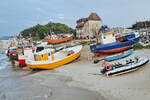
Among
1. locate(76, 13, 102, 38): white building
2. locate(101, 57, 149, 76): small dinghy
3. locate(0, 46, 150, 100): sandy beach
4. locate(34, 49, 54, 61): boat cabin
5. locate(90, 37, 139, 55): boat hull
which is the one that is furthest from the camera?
locate(76, 13, 102, 38): white building

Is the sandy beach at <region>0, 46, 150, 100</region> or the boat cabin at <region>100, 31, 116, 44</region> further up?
the boat cabin at <region>100, 31, 116, 44</region>

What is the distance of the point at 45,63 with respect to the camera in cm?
1577

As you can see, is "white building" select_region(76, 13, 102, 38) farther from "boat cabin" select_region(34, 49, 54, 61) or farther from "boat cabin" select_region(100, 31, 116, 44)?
"boat cabin" select_region(34, 49, 54, 61)

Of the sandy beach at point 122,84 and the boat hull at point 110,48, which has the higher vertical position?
the boat hull at point 110,48

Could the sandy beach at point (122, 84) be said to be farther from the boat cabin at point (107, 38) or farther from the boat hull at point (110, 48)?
the boat cabin at point (107, 38)

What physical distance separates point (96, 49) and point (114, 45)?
299 centimetres

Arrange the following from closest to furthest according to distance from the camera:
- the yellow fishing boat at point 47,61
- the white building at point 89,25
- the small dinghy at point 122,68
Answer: the small dinghy at point 122,68 → the yellow fishing boat at point 47,61 → the white building at point 89,25

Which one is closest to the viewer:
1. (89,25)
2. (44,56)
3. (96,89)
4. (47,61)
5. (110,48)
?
(96,89)

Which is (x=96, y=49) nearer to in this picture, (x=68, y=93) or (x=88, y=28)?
(x=68, y=93)

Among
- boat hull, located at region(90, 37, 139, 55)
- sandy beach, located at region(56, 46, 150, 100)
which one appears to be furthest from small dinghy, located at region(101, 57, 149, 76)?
boat hull, located at region(90, 37, 139, 55)

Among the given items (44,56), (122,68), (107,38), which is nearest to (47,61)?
(44,56)

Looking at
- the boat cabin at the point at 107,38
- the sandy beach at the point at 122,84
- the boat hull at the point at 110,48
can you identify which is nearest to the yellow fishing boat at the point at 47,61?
the boat hull at the point at 110,48

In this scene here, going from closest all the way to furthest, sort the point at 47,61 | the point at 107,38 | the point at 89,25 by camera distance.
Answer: the point at 47,61 < the point at 107,38 < the point at 89,25

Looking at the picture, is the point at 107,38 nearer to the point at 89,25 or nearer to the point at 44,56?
the point at 44,56
